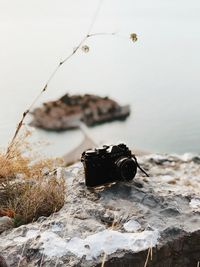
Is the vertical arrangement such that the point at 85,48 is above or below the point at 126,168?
above

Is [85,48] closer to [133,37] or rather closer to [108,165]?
[133,37]

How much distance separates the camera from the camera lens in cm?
312

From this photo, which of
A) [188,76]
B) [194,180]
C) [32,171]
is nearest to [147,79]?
[188,76]

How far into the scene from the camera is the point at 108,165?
125 inches

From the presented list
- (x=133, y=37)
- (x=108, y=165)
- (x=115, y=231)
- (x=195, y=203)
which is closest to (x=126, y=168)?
(x=108, y=165)

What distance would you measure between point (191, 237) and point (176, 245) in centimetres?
11

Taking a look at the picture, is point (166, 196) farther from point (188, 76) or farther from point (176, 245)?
point (188, 76)

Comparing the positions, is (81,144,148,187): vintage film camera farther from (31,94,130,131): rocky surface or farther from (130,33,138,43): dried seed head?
(31,94,130,131): rocky surface

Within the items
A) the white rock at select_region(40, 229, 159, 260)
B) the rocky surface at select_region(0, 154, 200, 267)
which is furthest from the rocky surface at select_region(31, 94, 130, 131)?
the white rock at select_region(40, 229, 159, 260)

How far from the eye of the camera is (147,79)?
14.0 m

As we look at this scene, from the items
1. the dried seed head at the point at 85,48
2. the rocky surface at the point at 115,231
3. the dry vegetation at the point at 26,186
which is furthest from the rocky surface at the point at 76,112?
the rocky surface at the point at 115,231

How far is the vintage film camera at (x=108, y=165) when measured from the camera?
3.14 meters

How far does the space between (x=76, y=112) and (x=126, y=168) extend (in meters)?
11.8

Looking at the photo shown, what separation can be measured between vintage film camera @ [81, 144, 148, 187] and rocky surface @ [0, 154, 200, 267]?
0.20 ft
